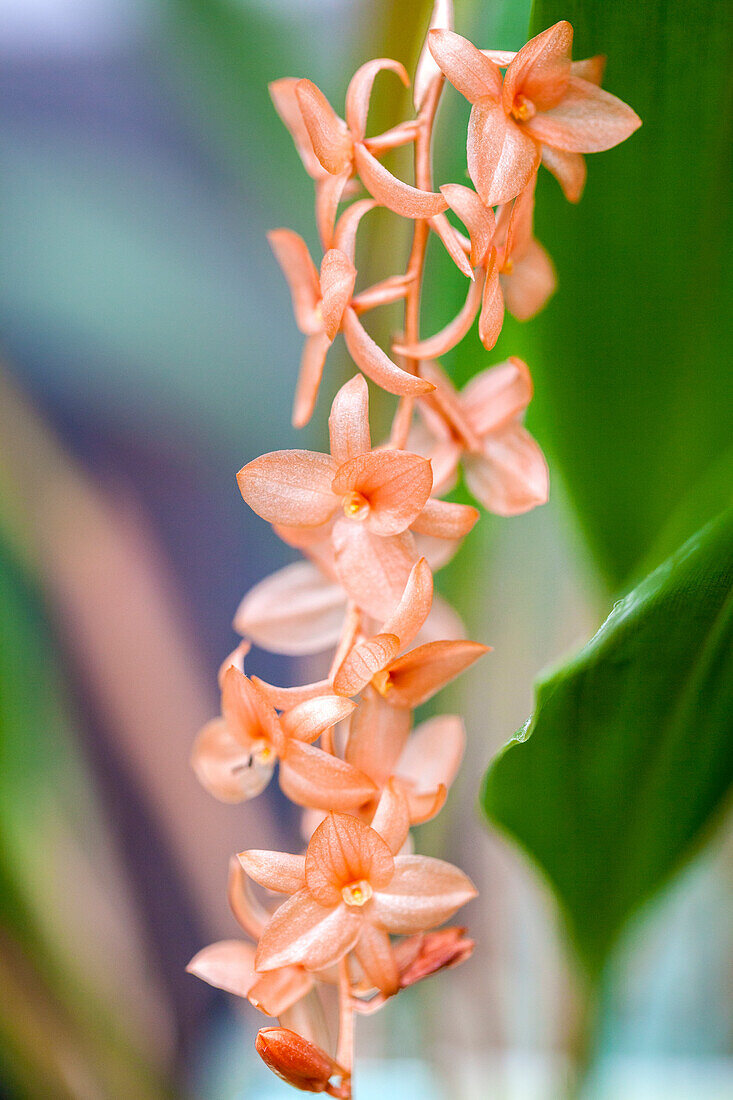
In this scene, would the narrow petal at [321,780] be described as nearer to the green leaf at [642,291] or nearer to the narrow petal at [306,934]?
the narrow petal at [306,934]

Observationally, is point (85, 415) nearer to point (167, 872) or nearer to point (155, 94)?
point (155, 94)

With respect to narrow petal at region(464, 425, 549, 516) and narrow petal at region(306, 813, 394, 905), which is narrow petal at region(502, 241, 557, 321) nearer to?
narrow petal at region(464, 425, 549, 516)

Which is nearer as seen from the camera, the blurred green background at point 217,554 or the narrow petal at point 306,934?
the narrow petal at point 306,934

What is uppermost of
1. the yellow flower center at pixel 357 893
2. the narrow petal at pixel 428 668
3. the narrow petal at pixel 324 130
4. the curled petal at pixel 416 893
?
the narrow petal at pixel 324 130

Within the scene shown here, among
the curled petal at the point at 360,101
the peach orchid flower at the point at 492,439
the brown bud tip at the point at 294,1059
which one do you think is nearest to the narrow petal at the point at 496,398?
the peach orchid flower at the point at 492,439

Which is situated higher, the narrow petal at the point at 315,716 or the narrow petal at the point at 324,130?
the narrow petal at the point at 324,130

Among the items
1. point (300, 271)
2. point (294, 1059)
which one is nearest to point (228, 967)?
point (294, 1059)

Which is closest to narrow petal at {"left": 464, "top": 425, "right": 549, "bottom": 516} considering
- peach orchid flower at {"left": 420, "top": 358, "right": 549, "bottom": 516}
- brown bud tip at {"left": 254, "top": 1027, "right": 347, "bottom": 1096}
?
peach orchid flower at {"left": 420, "top": 358, "right": 549, "bottom": 516}
